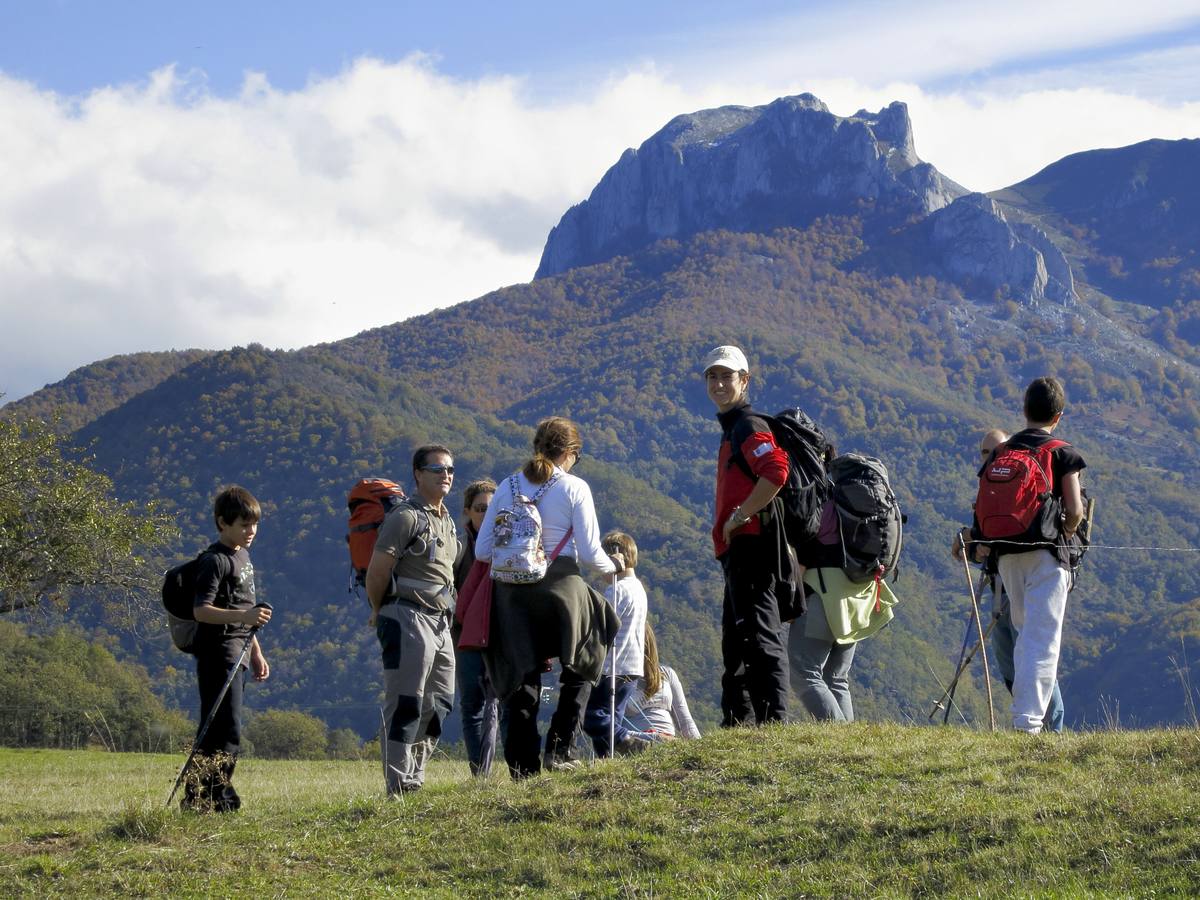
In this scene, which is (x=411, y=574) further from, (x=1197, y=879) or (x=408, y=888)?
(x=1197, y=879)

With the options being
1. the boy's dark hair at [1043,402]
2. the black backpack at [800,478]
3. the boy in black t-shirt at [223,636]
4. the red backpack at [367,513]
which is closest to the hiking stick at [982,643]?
the boy's dark hair at [1043,402]

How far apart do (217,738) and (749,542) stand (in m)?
2.96

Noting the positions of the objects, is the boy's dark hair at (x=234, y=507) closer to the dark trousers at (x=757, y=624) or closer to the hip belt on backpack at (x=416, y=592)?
the hip belt on backpack at (x=416, y=592)

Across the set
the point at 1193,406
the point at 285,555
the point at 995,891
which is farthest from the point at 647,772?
the point at 1193,406

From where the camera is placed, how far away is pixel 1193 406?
175875 mm

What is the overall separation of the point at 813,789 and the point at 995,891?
4.69 ft

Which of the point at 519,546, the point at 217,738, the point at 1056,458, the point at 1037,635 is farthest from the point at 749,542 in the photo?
the point at 217,738

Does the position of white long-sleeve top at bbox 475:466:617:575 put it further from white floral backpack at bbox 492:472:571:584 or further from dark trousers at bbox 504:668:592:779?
dark trousers at bbox 504:668:592:779

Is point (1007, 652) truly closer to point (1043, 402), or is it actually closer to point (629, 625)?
point (1043, 402)

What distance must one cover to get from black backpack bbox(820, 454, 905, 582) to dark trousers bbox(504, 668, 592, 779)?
1.70 m

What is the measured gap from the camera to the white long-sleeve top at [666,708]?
30.5 feet

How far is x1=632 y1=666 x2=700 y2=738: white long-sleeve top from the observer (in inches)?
365

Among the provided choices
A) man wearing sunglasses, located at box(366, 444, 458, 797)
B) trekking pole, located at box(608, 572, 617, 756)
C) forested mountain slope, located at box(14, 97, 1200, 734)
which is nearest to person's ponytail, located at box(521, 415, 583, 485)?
man wearing sunglasses, located at box(366, 444, 458, 797)

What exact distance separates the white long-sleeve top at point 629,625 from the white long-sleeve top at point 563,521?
1.38 metres
